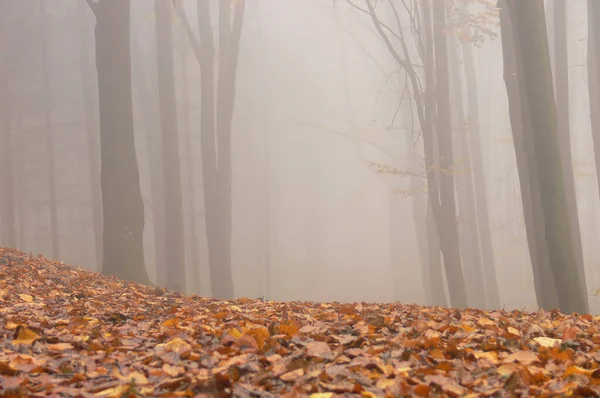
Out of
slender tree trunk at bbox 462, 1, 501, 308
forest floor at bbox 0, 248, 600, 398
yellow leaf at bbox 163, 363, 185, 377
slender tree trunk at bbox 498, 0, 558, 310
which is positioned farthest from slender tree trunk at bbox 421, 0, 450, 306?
yellow leaf at bbox 163, 363, 185, 377

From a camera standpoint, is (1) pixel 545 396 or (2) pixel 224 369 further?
(2) pixel 224 369

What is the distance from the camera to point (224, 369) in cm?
287

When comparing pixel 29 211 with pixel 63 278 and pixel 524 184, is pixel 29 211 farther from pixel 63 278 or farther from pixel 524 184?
pixel 524 184

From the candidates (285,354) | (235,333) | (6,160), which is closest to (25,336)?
(235,333)

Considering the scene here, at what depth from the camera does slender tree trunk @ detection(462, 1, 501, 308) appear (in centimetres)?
1546

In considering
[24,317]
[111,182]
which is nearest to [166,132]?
[111,182]

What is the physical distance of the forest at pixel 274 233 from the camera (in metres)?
3.04

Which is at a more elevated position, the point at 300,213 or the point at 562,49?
the point at 562,49

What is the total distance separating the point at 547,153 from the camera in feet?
22.9

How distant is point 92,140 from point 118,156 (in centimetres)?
1378

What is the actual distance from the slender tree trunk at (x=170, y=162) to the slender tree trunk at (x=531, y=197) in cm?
616

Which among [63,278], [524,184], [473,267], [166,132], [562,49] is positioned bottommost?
[473,267]

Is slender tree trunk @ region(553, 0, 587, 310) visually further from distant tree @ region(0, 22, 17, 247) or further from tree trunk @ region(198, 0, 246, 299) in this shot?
distant tree @ region(0, 22, 17, 247)

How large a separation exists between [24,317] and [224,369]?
2057 mm
